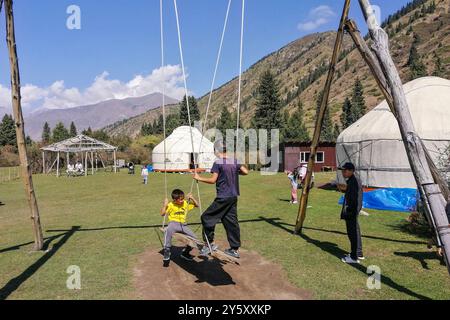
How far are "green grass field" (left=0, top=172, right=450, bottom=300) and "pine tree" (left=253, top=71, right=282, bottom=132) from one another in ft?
134

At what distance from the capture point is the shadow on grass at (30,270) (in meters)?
6.04

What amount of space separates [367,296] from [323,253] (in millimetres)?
2423

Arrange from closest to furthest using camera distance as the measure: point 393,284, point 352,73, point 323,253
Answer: point 393,284
point 323,253
point 352,73

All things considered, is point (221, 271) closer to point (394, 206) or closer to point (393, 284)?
point (393, 284)

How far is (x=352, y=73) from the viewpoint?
14212 centimetres

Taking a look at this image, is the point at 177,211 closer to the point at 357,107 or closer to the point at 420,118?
the point at 420,118

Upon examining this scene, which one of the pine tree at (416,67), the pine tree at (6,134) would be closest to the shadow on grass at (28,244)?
the pine tree at (6,134)

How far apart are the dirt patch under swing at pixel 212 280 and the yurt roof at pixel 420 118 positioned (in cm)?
1305

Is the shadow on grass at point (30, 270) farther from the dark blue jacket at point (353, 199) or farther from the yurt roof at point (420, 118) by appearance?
the yurt roof at point (420, 118)

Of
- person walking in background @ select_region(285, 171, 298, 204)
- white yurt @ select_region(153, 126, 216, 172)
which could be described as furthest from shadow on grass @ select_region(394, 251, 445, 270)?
white yurt @ select_region(153, 126, 216, 172)

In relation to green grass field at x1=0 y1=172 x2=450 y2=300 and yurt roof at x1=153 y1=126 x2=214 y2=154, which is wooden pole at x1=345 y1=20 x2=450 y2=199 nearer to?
green grass field at x1=0 y1=172 x2=450 y2=300

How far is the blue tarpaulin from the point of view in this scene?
558 inches
